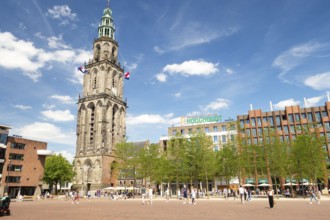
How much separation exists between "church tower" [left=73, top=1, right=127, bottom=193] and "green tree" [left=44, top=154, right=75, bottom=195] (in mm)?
7756

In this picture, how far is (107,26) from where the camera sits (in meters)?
103

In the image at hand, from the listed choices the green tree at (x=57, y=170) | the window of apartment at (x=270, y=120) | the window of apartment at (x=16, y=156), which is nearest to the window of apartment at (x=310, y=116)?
the window of apartment at (x=270, y=120)

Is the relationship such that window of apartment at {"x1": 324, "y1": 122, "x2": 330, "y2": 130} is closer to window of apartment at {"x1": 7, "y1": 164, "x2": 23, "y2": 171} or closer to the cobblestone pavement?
the cobblestone pavement

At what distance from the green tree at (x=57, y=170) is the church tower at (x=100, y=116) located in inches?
305

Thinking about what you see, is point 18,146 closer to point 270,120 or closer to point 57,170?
point 57,170

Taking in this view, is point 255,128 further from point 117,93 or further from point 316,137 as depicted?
point 117,93

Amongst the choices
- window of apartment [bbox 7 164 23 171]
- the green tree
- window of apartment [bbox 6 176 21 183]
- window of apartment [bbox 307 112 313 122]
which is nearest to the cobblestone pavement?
window of apartment [bbox 6 176 21 183]

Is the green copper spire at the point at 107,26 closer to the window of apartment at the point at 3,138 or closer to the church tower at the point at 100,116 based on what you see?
the church tower at the point at 100,116

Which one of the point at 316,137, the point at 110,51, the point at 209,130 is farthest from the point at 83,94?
the point at 316,137

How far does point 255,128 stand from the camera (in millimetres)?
75688

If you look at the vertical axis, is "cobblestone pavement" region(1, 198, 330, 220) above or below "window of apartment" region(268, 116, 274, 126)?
below

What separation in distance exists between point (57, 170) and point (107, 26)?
57319 mm

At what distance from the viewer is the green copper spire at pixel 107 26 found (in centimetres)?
10288

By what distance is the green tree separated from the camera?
2886 inches
